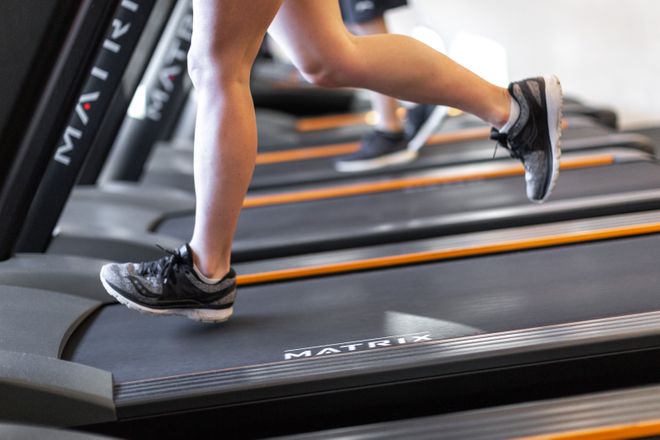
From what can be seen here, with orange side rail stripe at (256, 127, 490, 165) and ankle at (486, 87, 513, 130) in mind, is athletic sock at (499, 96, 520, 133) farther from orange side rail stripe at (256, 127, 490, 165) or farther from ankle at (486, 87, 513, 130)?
orange side rail stripe at (256, 127, 490, 165)

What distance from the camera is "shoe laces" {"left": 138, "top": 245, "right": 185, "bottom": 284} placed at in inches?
64.7

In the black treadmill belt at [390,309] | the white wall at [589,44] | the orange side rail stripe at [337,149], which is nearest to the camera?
the black treadmill belt at [390,309]

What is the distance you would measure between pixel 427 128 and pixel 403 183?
32.3 inches

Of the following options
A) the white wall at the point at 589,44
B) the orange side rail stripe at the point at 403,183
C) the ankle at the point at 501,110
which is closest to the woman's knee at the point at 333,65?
the ankle at the point at 501,110

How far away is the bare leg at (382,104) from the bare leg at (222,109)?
197 cm

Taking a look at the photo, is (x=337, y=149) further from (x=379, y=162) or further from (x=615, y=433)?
(x=615, y=433)

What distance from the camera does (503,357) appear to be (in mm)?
1473

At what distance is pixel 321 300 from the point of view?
1931 millimetres

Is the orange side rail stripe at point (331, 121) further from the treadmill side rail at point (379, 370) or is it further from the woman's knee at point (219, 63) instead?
the treadmill side rail at point (379, 370)

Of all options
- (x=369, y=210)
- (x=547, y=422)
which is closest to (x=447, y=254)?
(x=369, y=210)

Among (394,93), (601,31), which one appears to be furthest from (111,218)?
(601,31)

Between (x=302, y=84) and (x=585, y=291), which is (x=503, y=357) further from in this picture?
(x=302, y=84)

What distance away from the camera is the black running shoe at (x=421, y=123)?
3.79 m

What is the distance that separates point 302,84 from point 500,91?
4.43 metres
